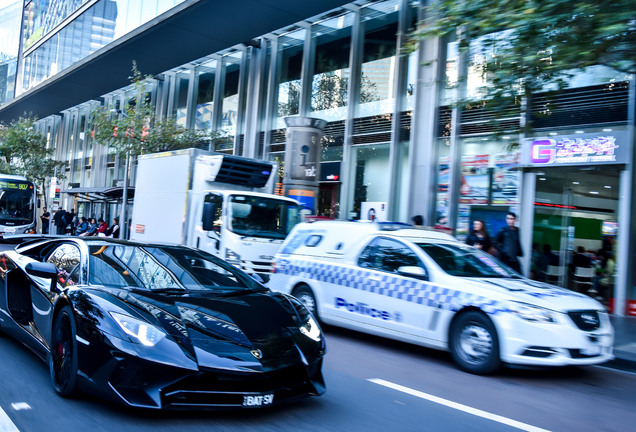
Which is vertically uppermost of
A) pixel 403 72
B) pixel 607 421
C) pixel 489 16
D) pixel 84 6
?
pixel 84 6

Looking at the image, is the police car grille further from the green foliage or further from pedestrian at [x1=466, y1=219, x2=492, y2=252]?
the green foliage

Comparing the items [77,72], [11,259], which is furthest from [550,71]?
[77,72]

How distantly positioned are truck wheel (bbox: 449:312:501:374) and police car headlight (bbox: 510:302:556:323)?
12.5 inches

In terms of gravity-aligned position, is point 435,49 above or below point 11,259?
above

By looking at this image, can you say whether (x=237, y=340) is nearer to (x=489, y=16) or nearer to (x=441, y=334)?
(x=441, y=334)

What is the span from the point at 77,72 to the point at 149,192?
1791 centimetres

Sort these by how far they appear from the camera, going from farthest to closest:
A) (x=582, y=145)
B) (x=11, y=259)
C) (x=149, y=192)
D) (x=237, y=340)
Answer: (x=149, y=192) → (x=582, y=145) → (x=11, y=259) → (x=237, y=340)

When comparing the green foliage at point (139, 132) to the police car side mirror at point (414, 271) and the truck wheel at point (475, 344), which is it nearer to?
the police car side mirror at point (414, 271)

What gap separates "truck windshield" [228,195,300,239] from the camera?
453 inches

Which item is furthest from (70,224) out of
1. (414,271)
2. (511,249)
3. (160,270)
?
(160,270)

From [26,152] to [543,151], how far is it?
3512 cm

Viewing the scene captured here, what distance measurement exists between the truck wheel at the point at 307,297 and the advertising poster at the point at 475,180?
7.47 meters

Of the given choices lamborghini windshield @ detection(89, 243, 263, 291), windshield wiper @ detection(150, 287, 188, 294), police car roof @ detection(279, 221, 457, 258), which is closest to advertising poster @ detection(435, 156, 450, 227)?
police car roof @ detection(279, 221, 457, 258)

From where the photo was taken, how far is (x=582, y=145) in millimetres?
12391
